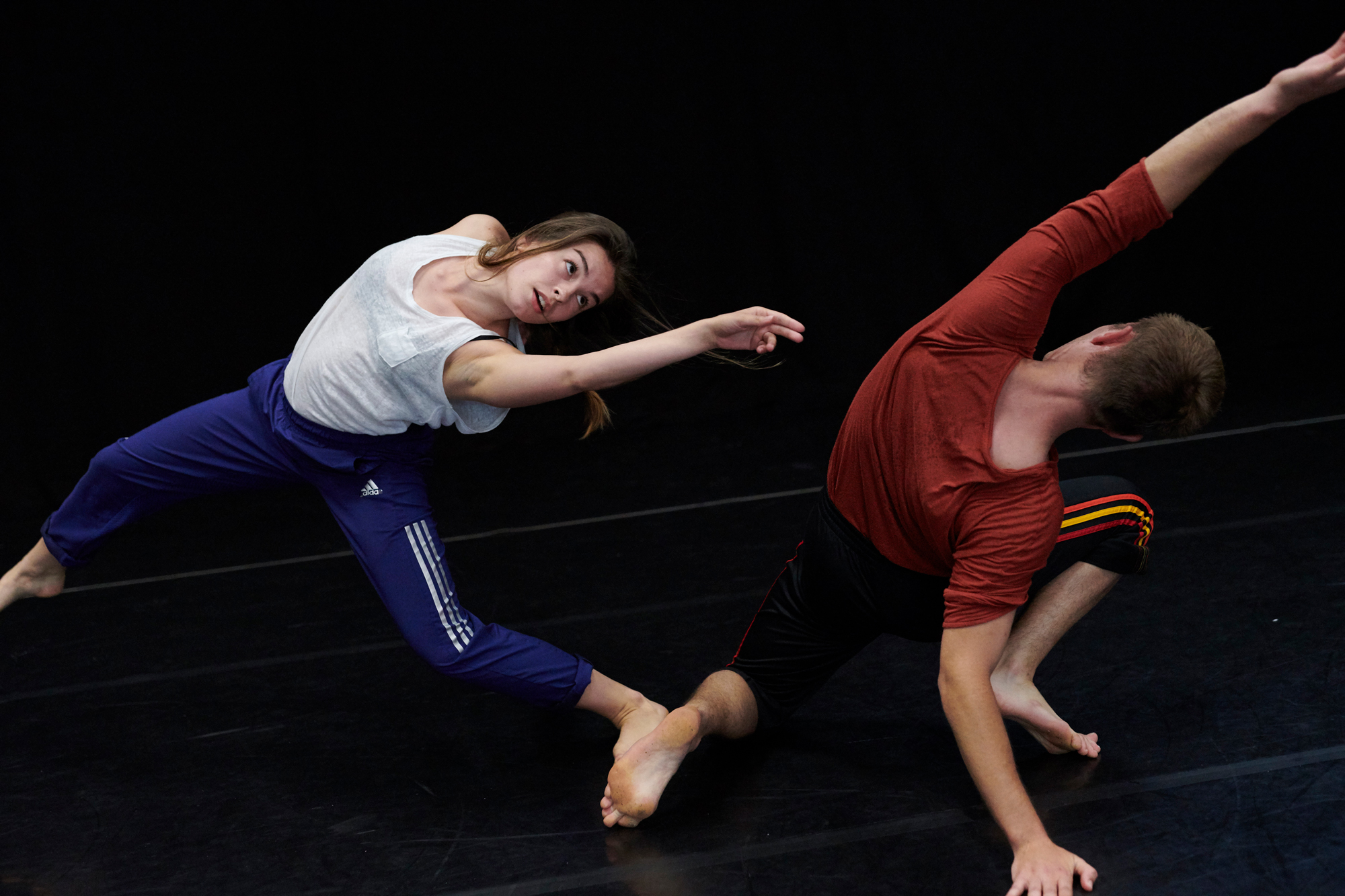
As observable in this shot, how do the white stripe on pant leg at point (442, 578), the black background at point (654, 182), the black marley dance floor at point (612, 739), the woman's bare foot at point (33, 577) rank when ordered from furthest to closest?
the black background at point (654, 182) → the woman's bare foot at point (33, 577) → the white stripe on pant leg at point (442, 578) → the black marley dance floor at point (612, 739)

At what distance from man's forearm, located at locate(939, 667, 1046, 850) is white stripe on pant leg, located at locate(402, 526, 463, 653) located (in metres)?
0.78

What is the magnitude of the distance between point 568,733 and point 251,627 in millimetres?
896

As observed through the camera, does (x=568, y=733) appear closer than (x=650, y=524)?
Yes

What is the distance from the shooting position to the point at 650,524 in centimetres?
301

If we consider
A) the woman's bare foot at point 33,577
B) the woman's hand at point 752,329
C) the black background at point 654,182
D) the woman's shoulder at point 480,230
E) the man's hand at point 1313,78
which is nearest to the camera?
the man's hand at point 1313,78

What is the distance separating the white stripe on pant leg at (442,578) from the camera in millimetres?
1851

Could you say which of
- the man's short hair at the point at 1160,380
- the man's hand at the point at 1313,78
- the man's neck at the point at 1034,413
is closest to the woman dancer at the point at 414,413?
the man's neck at the point at 1034,413

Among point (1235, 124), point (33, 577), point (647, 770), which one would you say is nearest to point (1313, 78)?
point (1235, 124)

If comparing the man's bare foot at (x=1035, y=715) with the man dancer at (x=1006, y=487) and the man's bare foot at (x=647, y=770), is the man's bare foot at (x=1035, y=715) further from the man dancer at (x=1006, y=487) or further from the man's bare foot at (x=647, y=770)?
the man's bare foot at (x=647, y=770)

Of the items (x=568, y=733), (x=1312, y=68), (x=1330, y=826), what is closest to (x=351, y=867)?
(x=568, y=733)

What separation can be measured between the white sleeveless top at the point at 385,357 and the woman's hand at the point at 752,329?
0.38 meters

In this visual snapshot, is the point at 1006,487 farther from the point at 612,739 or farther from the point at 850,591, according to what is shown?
the point at 612,739

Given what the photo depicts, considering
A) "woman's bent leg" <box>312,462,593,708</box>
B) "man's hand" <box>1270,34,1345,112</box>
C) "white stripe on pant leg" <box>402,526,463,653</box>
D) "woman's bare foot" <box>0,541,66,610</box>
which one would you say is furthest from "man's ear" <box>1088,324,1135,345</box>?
"woman's bare foot" <box>0,541,66,610</box>

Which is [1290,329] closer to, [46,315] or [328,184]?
[328,184]
